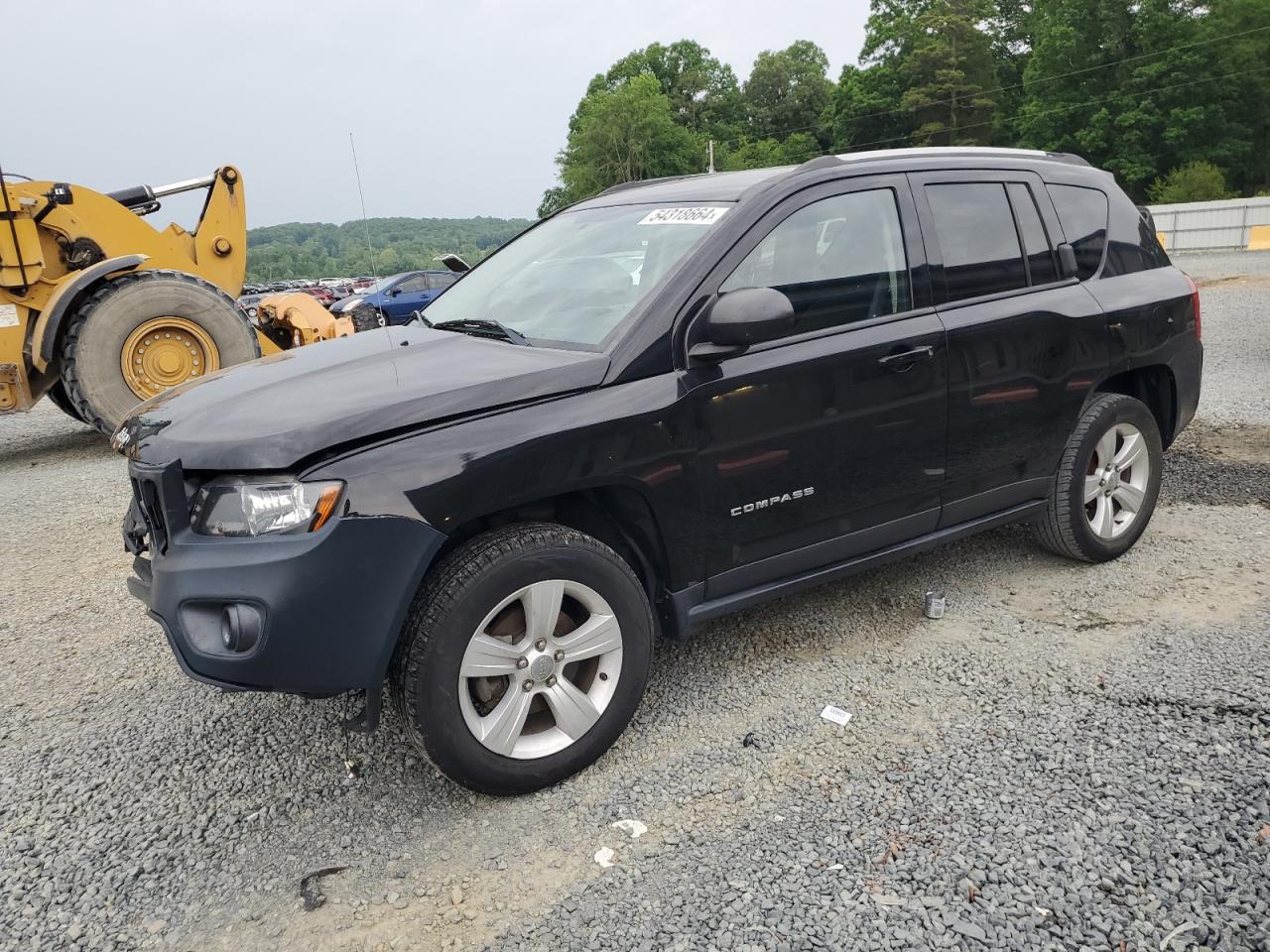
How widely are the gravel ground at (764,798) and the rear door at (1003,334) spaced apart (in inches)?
24.8

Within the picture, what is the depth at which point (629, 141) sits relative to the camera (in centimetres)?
6994

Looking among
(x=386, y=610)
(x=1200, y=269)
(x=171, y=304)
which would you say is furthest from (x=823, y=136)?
(x=386, y=610)

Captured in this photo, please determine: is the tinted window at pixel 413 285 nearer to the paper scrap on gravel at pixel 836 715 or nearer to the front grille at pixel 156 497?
the front grille at pixel 156 497

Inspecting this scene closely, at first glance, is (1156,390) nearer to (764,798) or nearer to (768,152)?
(764,798)

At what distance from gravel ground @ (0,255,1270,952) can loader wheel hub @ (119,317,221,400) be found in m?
4.49

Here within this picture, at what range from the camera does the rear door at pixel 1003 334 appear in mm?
3543

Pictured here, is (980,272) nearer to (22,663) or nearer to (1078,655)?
(1078,655)

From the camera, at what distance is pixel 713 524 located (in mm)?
3033

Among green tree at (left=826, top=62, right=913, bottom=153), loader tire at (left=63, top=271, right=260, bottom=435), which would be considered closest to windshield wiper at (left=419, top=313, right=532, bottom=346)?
loader tire at (left=63, top=271, right=260, bottom=435)

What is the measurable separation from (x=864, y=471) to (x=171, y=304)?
23.3ft

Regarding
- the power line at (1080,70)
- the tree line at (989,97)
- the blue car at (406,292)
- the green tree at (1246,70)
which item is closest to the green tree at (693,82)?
the tree line at (989,97)

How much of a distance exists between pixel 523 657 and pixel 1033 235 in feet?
9.28

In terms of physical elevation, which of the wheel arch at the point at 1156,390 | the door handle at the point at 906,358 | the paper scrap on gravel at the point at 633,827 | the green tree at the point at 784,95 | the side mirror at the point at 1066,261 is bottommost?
the paper scrap on gravel at the point at 633,827

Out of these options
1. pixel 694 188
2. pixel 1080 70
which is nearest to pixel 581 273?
pixel 694 188
